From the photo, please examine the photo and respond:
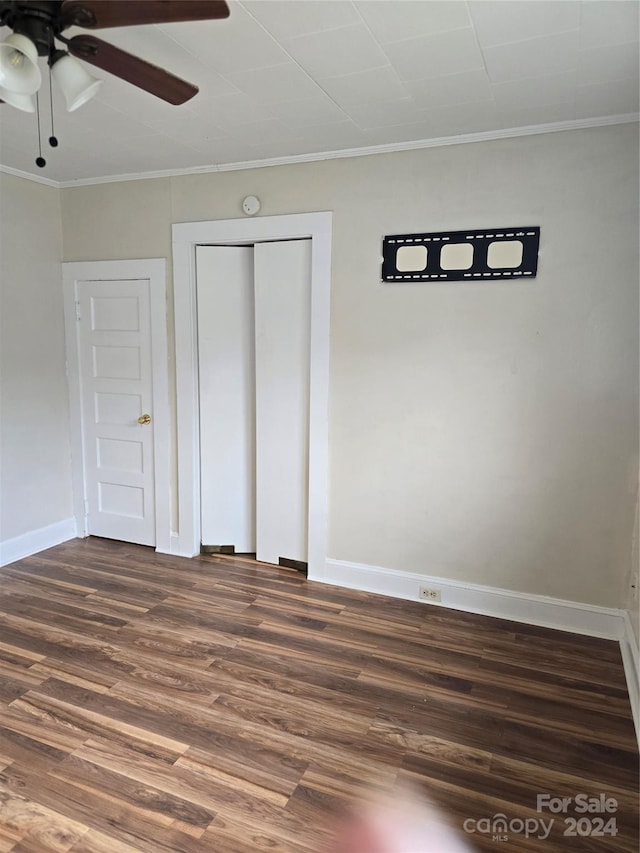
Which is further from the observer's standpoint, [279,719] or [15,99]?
[279,719]

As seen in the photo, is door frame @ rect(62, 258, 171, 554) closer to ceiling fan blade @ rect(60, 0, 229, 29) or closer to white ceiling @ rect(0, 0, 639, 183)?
white ceiling @ rect(0, 0, 639, 183)

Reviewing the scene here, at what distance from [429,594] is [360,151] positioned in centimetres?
254

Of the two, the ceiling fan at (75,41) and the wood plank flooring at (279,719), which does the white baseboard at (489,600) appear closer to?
the wood plank flooring at (279,719)

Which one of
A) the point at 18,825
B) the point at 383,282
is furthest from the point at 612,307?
the point at 18,825

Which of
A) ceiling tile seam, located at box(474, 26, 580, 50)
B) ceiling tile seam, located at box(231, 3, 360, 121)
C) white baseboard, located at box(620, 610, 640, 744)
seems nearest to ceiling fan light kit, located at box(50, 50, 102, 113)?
ceiling tile seam, located at box(231, 3, 360, 121)

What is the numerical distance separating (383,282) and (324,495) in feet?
4.34

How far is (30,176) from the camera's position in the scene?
364 centimetres

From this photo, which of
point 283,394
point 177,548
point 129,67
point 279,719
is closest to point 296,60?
point 129,67

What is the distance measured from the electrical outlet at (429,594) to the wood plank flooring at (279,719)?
0.06 metres

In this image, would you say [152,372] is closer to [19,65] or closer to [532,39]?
[19,65]

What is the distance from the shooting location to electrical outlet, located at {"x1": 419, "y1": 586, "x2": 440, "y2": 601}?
10.4ft

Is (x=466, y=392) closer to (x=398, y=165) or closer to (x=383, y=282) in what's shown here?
(x=383, y=282)

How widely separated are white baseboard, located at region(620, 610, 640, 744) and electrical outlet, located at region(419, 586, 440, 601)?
0.94m

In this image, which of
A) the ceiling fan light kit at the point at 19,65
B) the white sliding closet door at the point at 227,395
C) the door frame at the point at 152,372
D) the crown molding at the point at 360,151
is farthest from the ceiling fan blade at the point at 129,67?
the door frame at the point at 152,372
